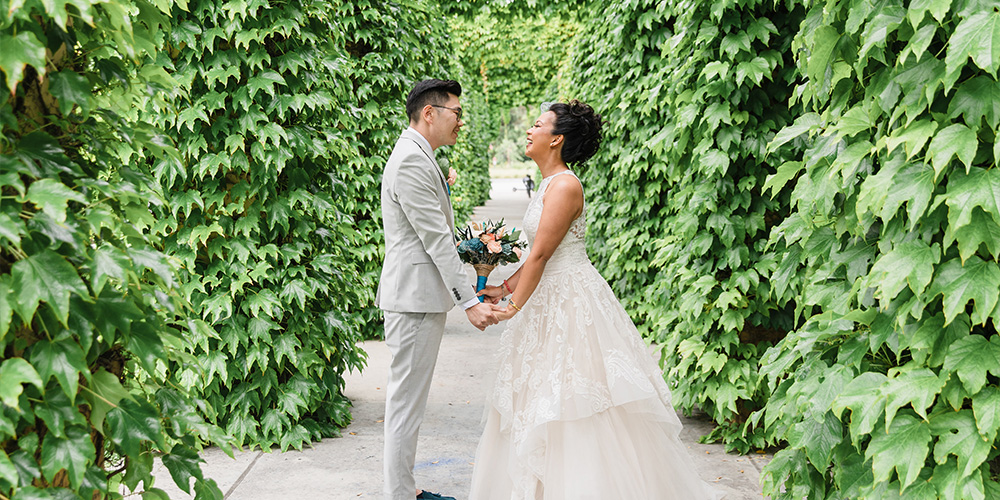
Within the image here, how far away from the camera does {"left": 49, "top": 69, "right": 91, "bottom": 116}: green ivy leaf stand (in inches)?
70.7

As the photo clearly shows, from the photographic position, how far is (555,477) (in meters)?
3.50

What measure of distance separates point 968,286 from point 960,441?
0.39 m

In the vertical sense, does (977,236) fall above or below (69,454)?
above

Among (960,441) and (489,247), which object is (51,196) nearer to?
(960,441)

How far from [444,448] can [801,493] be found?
108 inches

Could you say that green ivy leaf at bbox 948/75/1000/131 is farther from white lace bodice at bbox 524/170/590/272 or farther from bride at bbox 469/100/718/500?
white lace bodice at bbox 524/170/590/272

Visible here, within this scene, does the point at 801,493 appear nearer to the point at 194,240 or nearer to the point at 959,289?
the point at 959,289

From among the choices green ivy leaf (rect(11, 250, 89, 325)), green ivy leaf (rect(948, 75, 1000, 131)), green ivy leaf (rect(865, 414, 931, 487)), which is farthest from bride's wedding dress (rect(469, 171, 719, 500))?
green ivy leaf (rect(11, 250, 89, 325))

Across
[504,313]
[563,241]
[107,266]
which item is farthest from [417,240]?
[107,266]

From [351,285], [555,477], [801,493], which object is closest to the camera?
[801,493]

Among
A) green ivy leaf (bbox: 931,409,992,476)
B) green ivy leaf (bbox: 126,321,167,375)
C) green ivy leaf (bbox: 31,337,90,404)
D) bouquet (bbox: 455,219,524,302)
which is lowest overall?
bouquet (bbox: 455,219,524,302)

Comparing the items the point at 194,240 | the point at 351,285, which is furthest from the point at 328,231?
the point at 194,240

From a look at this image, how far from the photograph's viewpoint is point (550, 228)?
12.0ft

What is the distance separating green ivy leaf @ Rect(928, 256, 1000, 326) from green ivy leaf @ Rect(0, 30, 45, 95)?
6.94 feet
